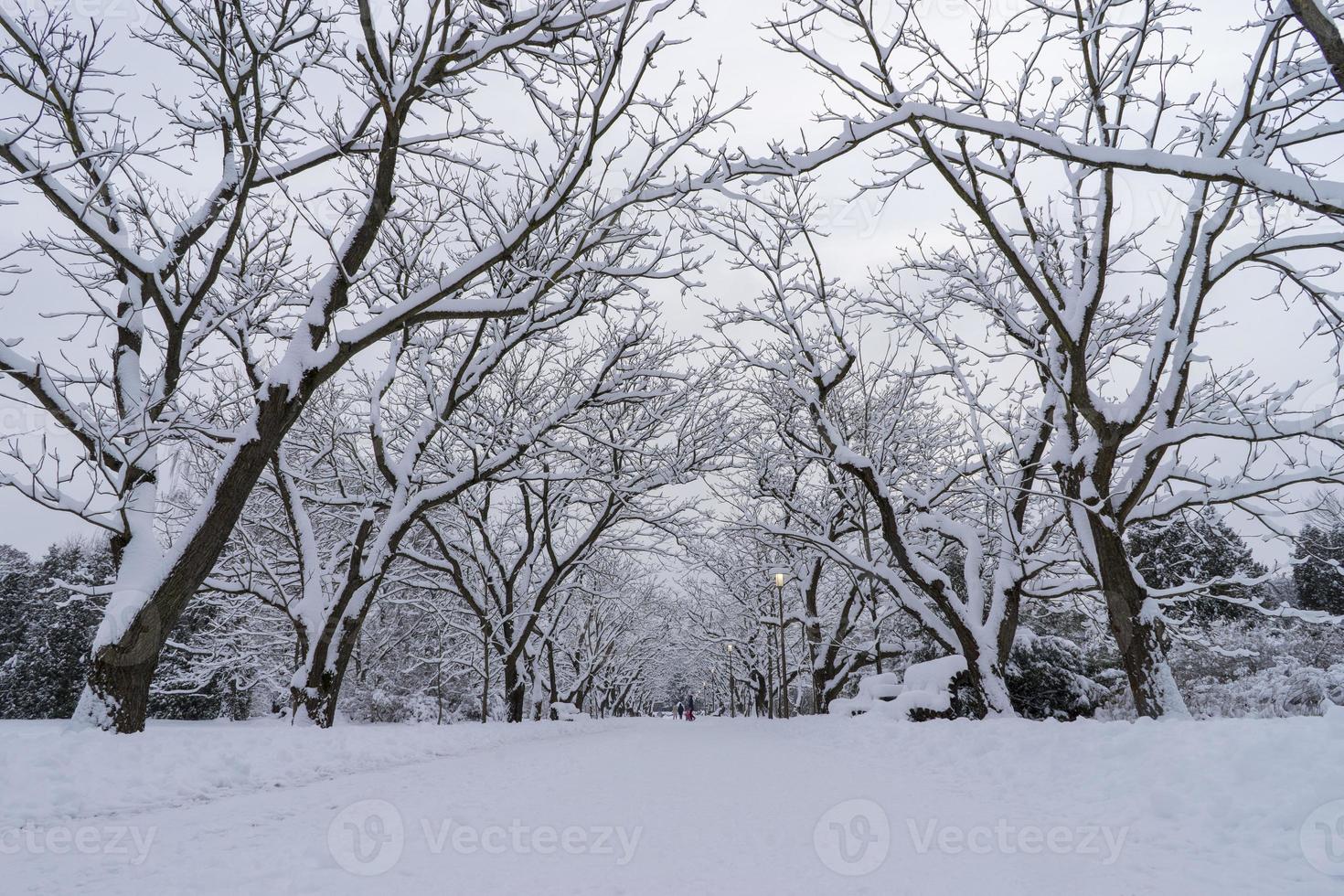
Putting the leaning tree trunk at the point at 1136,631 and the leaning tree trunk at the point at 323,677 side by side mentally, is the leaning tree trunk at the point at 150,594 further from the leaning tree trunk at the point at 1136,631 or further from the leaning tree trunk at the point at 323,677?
the leaning tree trunk at the point at 1136,631

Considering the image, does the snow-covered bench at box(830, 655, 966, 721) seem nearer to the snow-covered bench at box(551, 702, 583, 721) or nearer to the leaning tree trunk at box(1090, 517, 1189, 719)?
the leaning tree trunk at box(1090, 517, 1189, 719)

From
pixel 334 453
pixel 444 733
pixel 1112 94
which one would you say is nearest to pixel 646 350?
pixel 334 453

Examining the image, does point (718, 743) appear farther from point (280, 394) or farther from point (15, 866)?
point (15, 866)

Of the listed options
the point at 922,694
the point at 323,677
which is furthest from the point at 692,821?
the point at 922,694

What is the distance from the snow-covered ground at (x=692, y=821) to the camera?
3.21m

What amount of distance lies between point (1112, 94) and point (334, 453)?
55.1ft

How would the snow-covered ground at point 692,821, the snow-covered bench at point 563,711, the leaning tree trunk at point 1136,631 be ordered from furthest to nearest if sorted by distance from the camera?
the snow-covered bench at point 563,711 < the leaning tree trunk at point 1136,631 < the snow-covered ground at point 692,821

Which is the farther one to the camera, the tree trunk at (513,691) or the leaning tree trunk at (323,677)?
the tree trunk at (513,691)

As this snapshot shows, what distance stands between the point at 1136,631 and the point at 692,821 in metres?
7.20

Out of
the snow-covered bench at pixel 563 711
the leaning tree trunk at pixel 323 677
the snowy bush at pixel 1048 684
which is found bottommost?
the snow-covered bench at pixel 563 711

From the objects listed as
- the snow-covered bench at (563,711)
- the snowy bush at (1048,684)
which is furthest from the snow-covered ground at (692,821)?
the snow-covered bench at (563,711)

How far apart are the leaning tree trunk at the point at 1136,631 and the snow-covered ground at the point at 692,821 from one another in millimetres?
2680

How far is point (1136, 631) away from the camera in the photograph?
877 cm

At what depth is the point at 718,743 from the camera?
13594 mm
